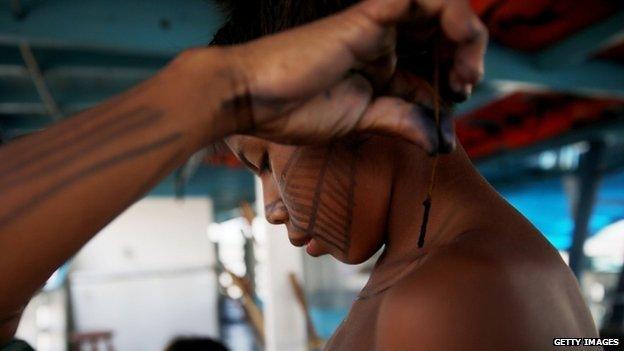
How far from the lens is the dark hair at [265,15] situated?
2.77ft

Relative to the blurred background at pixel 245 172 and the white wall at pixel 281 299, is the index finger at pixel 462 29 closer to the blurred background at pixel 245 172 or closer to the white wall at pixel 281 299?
the blurred background at pixel 245 172

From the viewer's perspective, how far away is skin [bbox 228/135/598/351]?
681mm

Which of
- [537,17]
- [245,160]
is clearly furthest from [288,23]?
[537,17]

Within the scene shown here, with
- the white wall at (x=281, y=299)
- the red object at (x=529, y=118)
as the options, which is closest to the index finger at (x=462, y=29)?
the white wall at (x=281, y=299)

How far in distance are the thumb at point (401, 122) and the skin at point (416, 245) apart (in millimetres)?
183

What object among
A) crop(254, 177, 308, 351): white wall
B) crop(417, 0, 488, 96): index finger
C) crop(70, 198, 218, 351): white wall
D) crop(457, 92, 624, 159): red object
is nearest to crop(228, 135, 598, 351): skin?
crop(417, 0, 488, 96): index finger

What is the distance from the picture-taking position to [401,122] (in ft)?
2.09

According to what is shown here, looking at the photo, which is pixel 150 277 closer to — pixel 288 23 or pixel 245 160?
pixel 245 160

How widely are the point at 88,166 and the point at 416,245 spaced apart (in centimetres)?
51

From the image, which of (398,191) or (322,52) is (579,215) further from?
(322,52)

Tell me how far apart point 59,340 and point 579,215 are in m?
6.65

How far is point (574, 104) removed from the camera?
5.12 meters

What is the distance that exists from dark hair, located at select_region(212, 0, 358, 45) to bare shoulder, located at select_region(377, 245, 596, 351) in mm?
403

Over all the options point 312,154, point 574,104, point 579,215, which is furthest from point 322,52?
point 579,215
